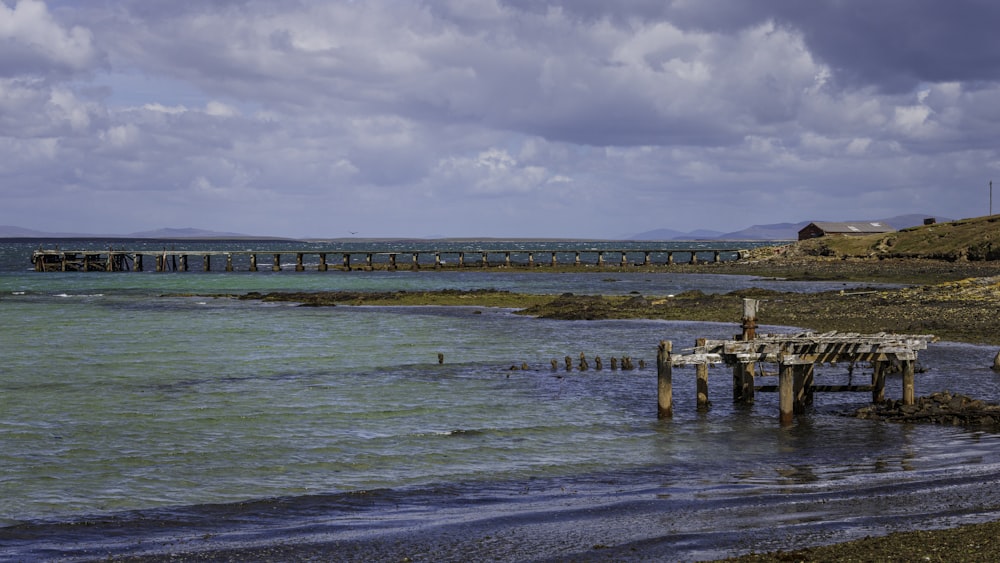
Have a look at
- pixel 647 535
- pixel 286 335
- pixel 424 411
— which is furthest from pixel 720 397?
pixel 286 335

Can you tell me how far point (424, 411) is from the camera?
2186 centimetres

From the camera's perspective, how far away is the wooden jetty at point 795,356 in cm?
1919

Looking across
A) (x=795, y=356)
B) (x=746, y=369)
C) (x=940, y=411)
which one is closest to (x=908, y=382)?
(x=940, y=411)

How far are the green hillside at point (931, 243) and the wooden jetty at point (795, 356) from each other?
2839 inches

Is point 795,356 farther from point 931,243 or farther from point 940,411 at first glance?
point 931,243

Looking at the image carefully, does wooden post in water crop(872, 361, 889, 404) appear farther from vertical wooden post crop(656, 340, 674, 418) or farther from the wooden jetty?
vertical wooden post crop(656, 340, 674, 418)

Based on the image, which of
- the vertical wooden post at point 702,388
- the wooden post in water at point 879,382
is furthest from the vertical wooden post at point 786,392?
the wooden post in water at point 879,382

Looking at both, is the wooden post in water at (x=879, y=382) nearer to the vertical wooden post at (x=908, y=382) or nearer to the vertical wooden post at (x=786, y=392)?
the vertical wooden post at (x=908, y=382)

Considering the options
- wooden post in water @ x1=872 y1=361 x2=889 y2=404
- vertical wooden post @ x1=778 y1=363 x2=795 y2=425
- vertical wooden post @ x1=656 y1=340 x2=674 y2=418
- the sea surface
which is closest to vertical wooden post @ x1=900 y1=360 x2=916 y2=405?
wooden post in water @ x1=872 y1=361 x2=889 y2=404

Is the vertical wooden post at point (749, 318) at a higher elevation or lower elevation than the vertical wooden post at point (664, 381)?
higher

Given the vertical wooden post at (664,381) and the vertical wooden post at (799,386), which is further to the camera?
the vertical wooden post at (799,386)

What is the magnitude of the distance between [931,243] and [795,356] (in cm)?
8546

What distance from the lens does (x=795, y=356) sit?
62.7 feet

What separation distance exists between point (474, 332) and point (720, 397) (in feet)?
59.3
